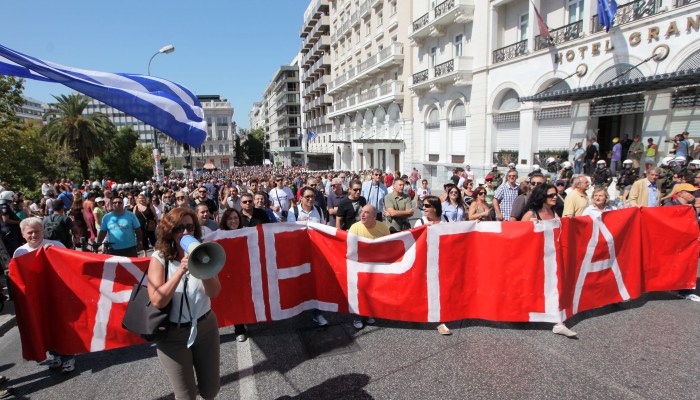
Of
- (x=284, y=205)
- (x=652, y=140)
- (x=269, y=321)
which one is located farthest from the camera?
(x=652, y=140)

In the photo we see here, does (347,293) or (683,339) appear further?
(347,293)

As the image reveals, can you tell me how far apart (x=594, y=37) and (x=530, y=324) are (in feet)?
46.7

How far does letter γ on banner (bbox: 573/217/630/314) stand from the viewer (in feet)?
14.4

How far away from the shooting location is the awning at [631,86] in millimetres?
10180

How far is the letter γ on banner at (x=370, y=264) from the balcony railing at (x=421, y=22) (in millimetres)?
23051

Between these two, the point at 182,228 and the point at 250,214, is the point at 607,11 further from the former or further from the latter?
the point at 182,228

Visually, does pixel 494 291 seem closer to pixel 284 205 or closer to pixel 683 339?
pixel 683 339

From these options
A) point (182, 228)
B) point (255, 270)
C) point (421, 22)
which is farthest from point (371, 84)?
point (182, 228)

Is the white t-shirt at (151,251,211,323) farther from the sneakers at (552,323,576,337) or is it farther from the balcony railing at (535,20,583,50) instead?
the balcony railing at (535,20,583,50)

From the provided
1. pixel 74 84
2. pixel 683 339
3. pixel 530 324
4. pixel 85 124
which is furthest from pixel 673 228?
pixel 85 124

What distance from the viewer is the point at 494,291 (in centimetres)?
419

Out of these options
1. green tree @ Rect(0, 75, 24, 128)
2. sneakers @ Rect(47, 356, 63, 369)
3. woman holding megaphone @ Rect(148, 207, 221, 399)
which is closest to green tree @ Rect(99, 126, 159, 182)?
green tree @ Rect(0, 75, 24, 128)

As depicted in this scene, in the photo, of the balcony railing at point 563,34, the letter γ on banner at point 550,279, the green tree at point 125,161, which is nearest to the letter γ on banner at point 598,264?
the letter γ on banner at point 550,279

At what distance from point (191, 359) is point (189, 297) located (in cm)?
45
